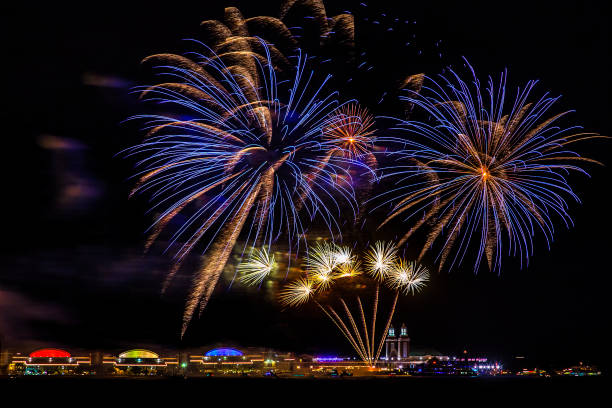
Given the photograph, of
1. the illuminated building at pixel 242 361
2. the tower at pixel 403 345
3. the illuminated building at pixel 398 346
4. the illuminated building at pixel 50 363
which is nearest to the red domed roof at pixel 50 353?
the illuminated building at pixel 50 363

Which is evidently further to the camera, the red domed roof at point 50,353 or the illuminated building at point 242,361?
the red domed roof at point 50,353

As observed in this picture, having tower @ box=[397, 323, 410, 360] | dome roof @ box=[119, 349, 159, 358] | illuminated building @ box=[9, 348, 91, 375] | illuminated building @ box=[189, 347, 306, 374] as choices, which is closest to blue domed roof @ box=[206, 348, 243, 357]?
illuminated building @ box=[189, 347, 306, 374]

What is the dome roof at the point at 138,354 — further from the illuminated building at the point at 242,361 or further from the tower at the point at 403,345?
the tower at the point at 403,345

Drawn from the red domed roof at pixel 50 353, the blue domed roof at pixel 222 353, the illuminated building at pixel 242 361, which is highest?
the red domed roof at pixel 50 353

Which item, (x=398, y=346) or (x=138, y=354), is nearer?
(x=138, y=354)

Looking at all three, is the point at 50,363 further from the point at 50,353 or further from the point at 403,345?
the point at 403,345

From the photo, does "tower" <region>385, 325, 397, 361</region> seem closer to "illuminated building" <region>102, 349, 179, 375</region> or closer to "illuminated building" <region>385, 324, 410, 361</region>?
"illuminated building" <region>385, 324, 410, 361</region>

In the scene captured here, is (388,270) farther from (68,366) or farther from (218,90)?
(68,366)

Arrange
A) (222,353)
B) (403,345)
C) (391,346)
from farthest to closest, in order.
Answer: (391,346)
(403,345)
(222,353)

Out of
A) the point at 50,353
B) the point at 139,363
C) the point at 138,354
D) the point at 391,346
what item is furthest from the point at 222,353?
the point at 391,346
